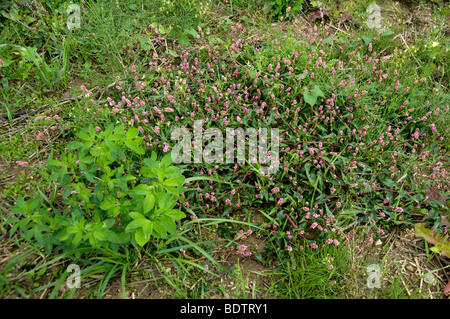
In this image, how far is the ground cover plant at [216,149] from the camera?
245 centimetres

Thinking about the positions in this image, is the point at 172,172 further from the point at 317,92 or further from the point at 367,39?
the point at 367,39

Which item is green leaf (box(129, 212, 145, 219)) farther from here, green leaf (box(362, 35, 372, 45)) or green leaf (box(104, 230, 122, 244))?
green leaf (box(362, 35, 372, 45))

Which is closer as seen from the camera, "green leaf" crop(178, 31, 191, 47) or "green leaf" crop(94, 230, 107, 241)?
"green leaf" crop(94, 230, 107, 241)

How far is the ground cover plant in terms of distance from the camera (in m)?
2.45

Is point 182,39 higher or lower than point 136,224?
higher

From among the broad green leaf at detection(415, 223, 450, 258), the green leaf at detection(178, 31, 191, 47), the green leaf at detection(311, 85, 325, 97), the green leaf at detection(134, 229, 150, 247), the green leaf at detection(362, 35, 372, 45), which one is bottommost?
the broad green leaf at detection(415, 223, 450, 258)

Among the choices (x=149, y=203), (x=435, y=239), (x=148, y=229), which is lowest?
(x=435, y=239)

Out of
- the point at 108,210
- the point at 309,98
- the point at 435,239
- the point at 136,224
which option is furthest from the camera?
the point at 309,98

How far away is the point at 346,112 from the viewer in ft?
10.9

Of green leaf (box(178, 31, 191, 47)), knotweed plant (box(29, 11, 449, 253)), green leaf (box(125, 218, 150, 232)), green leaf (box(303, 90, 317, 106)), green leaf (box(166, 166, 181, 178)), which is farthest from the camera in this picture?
green leaf (box(178, 31, 191, 47))

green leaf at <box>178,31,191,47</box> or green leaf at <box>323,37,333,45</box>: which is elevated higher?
green leaf at <box>323,37,333,45</box>

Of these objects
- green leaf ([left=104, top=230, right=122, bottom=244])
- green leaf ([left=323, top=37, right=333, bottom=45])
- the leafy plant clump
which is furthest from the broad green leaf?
green leaf ([left=104, top=230, right=122, bottom=244])

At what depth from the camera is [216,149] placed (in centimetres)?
307

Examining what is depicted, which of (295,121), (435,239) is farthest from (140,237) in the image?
(435,239)
